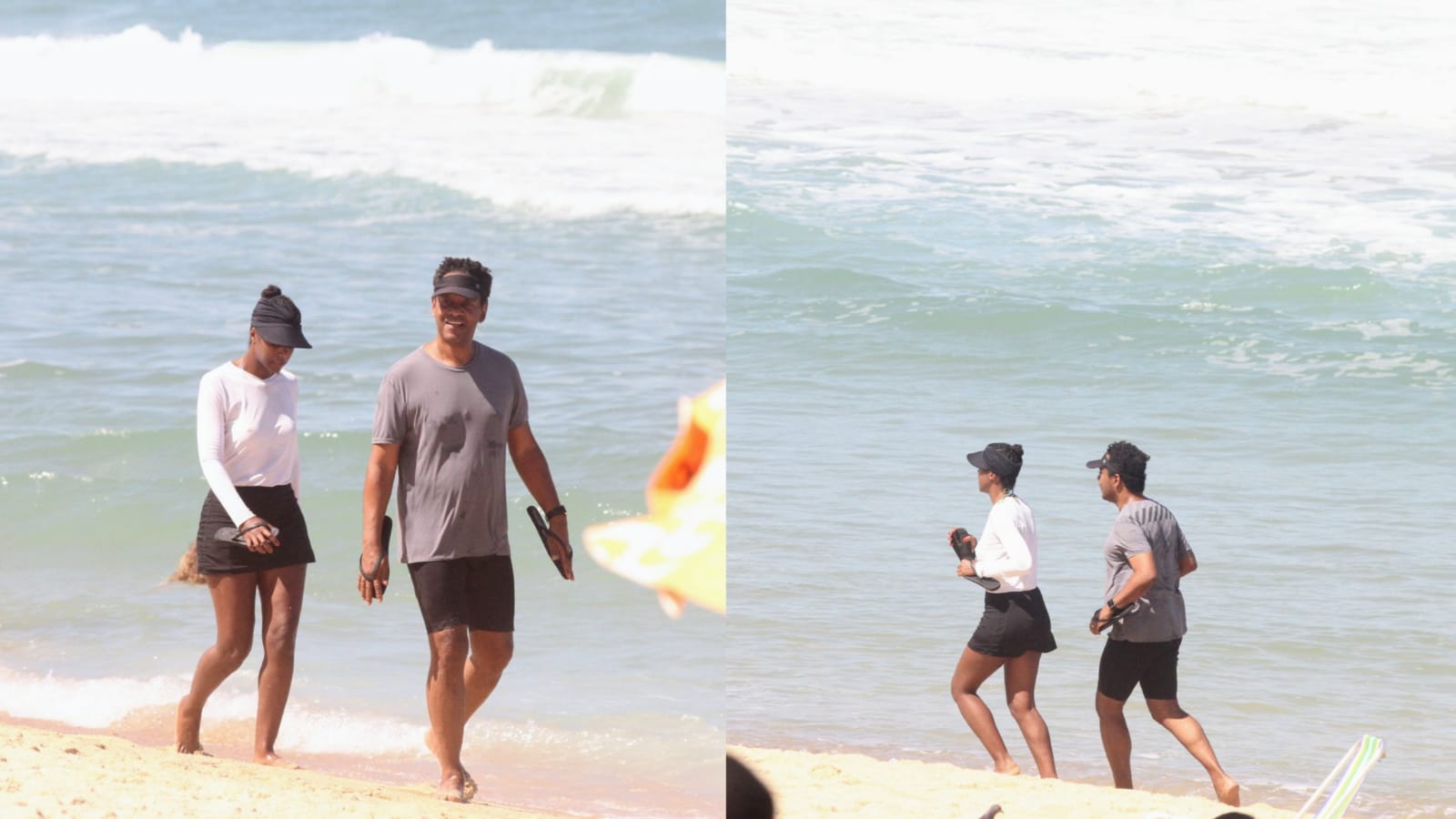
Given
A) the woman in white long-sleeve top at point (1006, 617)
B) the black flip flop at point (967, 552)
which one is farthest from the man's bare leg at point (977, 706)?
the black flip flop at point (967, 552)

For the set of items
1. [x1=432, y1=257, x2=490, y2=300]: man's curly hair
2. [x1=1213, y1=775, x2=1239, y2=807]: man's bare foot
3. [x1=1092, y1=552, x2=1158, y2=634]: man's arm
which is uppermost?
[x1=432, y1=257, x2=490, y2=300]: man's curly hair

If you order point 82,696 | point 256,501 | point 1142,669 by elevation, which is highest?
point 256,501

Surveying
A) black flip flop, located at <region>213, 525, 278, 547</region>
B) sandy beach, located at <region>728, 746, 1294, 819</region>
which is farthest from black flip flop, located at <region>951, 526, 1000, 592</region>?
black flip flop, located at <region>213, 525, 278, 547</region>

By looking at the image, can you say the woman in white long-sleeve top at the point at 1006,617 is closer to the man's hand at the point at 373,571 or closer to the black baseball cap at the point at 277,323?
the man's hand at the point at 373,571

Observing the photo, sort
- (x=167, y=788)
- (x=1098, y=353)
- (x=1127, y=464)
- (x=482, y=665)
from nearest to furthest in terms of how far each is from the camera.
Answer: (x=167, y=788) → (x=482, y=665) → (x=1127, y=464) → (x=1098, y=353)

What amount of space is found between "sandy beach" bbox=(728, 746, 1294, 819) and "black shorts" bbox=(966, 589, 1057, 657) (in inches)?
15.8

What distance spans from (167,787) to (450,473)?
101 cm

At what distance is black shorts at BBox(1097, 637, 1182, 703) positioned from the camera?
577 cm

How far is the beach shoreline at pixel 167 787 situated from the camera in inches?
168

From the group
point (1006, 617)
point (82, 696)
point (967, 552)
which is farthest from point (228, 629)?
point (1006, 617)

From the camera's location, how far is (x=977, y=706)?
6008 millimetres

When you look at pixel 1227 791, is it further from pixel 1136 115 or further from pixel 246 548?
pixel 1136 115

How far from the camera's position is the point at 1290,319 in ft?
65.3

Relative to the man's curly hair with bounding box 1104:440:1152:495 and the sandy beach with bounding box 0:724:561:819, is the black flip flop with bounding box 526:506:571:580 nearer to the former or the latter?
the sandy beach with bounding box 0:724:561:819
